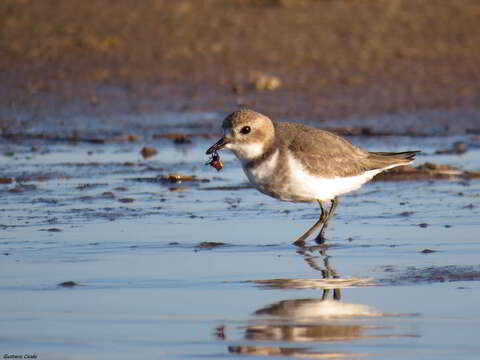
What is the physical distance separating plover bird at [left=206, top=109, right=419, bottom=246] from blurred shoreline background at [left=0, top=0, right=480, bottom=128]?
489cm

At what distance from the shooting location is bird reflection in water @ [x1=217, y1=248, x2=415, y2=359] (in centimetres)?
543

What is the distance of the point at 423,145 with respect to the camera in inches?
473

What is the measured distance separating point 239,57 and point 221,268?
333 inches

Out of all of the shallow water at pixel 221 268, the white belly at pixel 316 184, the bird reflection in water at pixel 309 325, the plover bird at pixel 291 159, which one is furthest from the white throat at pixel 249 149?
the bird reflection in water at pixel 309 325

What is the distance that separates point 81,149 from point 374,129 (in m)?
3.29

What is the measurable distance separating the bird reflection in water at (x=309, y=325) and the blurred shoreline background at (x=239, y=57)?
7.06 meters

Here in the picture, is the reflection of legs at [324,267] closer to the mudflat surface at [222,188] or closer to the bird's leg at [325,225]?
the mudflat surface at [222,188]

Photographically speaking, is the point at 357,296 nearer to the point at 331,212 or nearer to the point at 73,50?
the point at 331,212

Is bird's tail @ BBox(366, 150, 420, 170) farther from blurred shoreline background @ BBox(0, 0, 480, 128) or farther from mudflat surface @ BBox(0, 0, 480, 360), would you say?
blurred shoreline background @ BBox(0, 0, 480, 128)

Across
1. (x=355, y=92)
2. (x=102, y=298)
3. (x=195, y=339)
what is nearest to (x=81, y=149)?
(x=355, y=92)

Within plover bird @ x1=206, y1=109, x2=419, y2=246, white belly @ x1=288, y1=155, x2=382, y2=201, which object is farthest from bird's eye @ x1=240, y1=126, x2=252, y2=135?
white belly @ x1=288, y1=155, x2=382, y2=201

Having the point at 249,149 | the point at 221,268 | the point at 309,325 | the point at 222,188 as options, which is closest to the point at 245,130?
the point at 249,149

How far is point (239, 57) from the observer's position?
15.3 metres

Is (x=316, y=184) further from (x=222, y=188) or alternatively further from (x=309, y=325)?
(x=309, y=325)
